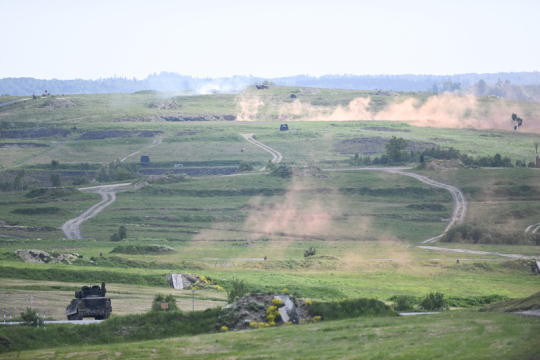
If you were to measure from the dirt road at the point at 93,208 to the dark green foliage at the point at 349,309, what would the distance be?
74.1 meters

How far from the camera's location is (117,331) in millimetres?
39406

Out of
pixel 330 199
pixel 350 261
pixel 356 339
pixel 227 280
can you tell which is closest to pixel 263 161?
pixel 330 199

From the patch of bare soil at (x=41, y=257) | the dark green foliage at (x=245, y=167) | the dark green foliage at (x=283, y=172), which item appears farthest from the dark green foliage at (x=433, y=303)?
the dark green foliage at (x=245, y=167)

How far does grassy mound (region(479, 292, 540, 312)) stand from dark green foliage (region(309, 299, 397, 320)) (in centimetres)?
632

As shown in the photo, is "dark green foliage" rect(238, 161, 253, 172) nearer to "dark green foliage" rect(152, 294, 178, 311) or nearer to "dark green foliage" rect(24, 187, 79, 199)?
"dark green foliage" rect(24, 187, 79, 199)

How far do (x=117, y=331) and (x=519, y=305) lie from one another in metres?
22.9

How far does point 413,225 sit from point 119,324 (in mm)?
84012

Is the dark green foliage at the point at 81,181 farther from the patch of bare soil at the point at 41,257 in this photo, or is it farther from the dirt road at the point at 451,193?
the patch of bare soil at the point at 41,257

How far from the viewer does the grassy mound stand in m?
37.7

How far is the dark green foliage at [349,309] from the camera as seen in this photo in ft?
134

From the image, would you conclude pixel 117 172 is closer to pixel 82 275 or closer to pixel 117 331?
pixel 82 275

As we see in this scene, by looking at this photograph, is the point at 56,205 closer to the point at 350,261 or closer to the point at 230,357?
the point at 350,261

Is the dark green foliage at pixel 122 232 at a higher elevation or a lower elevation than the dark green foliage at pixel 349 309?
lower

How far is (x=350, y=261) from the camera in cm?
8906
